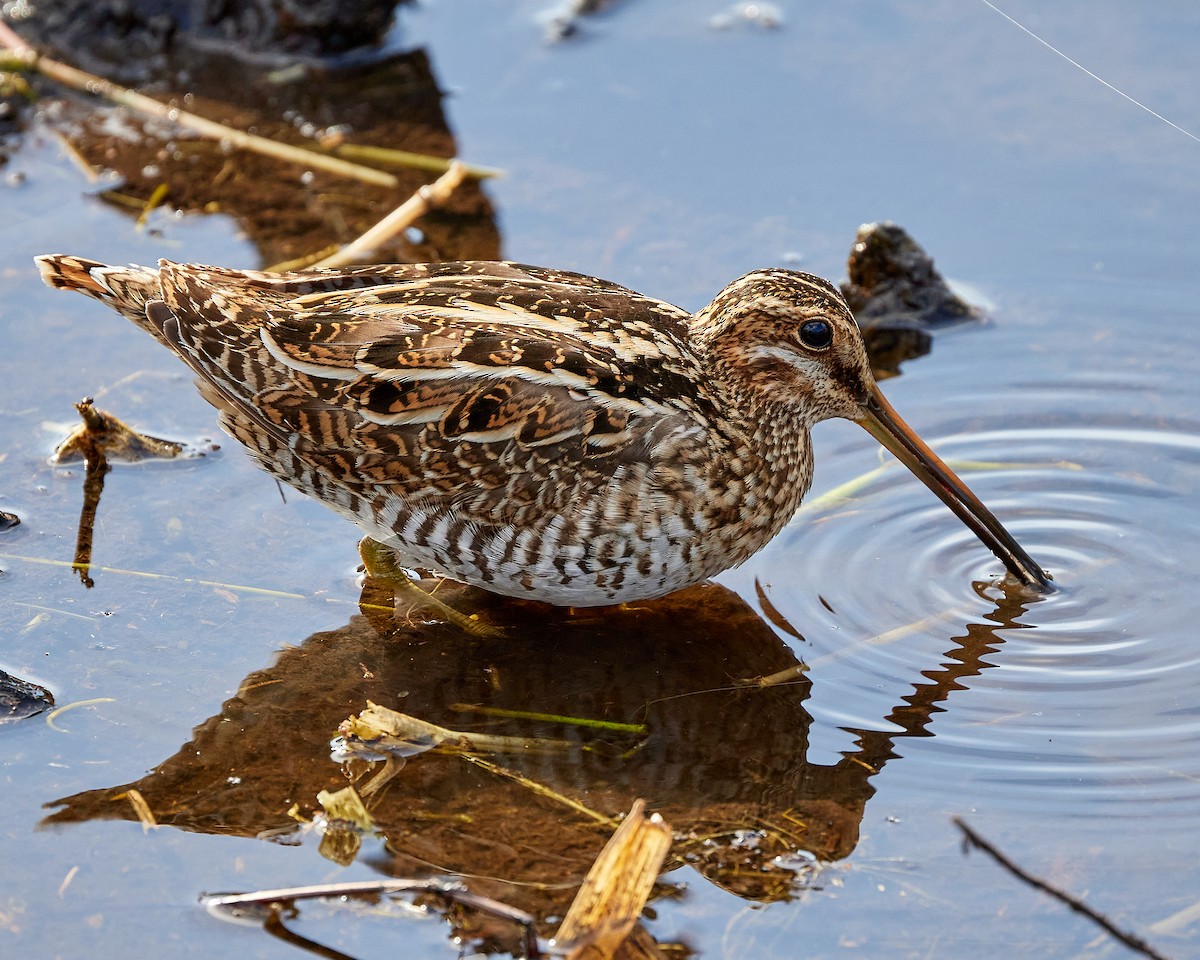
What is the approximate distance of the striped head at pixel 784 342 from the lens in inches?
221

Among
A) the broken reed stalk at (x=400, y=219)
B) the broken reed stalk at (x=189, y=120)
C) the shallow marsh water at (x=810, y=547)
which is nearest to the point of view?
the shallow marsh water at (x=810, y=547)

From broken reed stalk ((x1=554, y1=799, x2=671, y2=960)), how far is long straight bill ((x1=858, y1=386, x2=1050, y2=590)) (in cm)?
206

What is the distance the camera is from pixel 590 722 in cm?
527

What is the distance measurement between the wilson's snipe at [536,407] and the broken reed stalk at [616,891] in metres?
1.25

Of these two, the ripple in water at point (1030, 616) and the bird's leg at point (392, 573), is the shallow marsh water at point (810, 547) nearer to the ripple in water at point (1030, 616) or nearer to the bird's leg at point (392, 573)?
the ripple in water at point (1030, 616)

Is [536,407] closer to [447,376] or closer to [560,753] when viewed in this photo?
[447,376]

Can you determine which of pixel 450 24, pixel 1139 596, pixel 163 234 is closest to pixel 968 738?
pixel 1139 596

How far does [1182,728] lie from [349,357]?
115 inches

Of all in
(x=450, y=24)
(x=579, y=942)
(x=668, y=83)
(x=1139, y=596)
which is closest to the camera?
(x=579, y=942)

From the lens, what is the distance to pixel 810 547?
6.12 meters

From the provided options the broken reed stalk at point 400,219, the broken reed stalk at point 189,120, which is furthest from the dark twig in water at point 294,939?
the broken reed stalk at point 189,120

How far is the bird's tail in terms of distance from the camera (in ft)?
19.3

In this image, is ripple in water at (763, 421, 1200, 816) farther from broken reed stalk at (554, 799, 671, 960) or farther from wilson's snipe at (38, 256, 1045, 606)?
broken reed stalk at (554, 799, 671, 960)

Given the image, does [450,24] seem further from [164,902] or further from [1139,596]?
[164,902]
